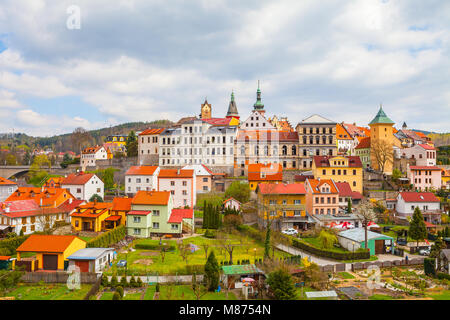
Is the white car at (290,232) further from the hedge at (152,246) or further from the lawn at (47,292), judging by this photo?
the lawn at (47,292)

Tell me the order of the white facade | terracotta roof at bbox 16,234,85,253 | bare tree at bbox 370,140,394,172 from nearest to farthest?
terracotta roof at bbox 16,234,85,253 → bare tree at bbox 370,140,394,172 → the white facade

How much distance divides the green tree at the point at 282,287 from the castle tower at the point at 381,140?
4790 cm

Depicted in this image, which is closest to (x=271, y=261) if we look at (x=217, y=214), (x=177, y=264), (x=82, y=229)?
(x=177, y=264)

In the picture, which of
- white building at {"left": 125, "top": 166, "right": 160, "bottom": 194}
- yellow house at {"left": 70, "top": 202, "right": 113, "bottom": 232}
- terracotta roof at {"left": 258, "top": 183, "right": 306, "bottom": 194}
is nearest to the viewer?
yellow house at {"left": 70, "top": 202, "right": 113, "bottom": 232}

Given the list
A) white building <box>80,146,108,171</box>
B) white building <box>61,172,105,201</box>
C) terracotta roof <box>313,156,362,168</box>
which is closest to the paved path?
white building <box>61,172,105,201</box>

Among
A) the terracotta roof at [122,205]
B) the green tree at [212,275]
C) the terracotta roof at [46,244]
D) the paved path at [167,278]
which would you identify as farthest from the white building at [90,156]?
the green tree at [212,275]

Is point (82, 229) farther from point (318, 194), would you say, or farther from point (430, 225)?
point (430, 225)

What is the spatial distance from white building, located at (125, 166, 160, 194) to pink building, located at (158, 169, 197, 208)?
9.03 ft

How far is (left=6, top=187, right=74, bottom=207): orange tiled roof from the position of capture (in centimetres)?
4188

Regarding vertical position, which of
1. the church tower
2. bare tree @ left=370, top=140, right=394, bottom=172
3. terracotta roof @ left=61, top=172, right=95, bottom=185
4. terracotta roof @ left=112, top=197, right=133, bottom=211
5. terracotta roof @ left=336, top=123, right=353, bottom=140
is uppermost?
the church tower

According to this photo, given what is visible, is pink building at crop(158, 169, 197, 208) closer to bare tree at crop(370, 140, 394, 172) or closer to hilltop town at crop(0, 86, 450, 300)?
hilltop town at crop(0, 86, 450, 300)

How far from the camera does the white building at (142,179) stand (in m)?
50.9

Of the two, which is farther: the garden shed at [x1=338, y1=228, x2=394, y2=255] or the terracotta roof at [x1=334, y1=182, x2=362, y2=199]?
the terracotta roof at [x1=334, y1=182, x2=362, y2=199]

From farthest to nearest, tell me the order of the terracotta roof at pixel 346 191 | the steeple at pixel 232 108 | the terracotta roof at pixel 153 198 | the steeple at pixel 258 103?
the steeple at pixel 232 108
the steeple at pixel 258 103
the terracotta roof at pixel 346 191
the terracotta roof at pixel 153 198
